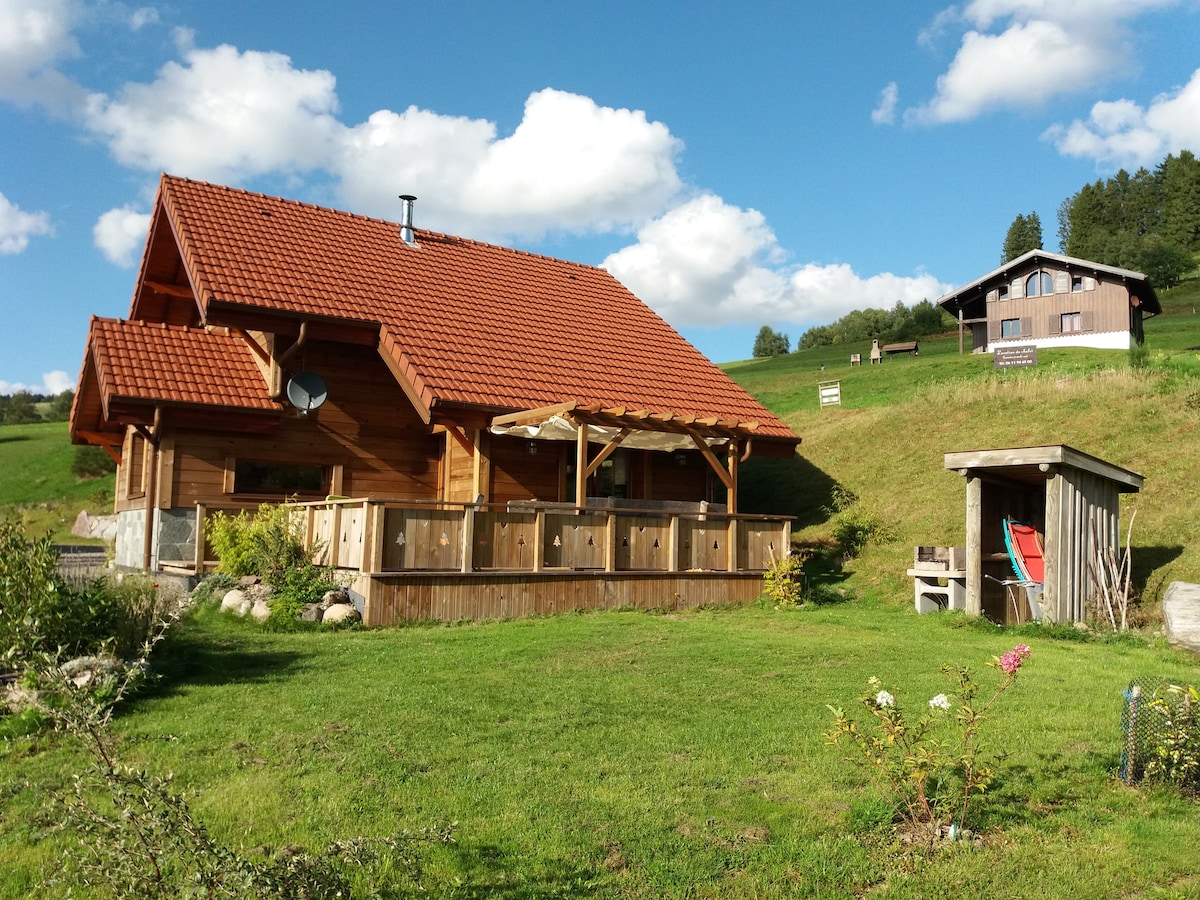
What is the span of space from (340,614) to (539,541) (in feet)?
9.62

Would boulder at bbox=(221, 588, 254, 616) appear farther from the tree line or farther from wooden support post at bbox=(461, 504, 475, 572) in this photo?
the tree line

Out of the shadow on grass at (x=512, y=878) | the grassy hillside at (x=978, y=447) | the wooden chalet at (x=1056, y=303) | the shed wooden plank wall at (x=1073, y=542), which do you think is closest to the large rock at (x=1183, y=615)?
the shed wooden plank wall at (x=1073, y=542)

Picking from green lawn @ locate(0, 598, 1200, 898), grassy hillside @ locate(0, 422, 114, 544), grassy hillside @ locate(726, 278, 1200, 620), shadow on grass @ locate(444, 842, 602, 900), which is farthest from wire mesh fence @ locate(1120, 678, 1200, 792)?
grassy hillside @ locate(0, 422, 114, 544)

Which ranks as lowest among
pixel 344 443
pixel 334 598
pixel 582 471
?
pixel 334 598

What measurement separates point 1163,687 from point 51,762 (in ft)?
23.6

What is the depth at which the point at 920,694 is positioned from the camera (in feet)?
26.7

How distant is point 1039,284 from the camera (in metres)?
48.0

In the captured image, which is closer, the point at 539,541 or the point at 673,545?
the point at 539,541

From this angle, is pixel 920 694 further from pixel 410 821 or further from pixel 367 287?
pixel 367 287

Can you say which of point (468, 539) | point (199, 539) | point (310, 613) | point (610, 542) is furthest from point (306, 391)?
point (610, 542)

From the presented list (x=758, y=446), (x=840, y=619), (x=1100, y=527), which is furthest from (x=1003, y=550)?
(x=758, y=446)

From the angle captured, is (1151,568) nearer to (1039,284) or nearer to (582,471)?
(582,471)

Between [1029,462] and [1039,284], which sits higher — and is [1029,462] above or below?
below

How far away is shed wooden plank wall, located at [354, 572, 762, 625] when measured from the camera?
12.4 m
